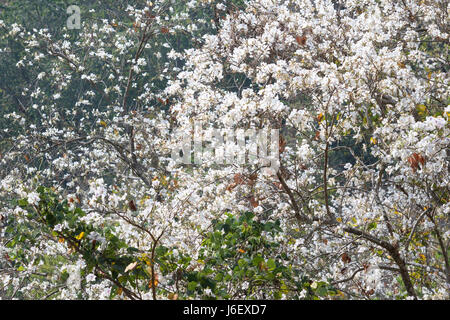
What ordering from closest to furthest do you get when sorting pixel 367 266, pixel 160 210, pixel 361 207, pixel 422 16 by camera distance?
pixel 367 266 < pixel 160 210 < pixel 361 207 < pixel 422 16

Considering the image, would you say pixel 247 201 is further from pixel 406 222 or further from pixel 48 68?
pixel 48 68

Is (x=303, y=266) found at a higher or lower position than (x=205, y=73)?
lower

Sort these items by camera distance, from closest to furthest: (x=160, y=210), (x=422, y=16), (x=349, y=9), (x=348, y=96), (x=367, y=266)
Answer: (x=367, y=266) → (x=348, y=96) → (x=160, y=210) → (x=422, y=16) → (x=349, y=9)

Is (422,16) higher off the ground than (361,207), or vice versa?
(422,16)

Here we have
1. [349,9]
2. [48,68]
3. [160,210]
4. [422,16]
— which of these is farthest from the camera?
[48,68]

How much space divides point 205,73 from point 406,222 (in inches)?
108

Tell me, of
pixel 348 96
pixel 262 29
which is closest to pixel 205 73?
pixel 262 29

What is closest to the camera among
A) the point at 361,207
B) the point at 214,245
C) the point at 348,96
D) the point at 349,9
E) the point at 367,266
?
the point at 214,245

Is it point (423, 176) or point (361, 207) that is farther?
point (361, 207)

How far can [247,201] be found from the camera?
5035 millimetres

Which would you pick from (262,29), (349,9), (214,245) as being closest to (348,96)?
(214,245)

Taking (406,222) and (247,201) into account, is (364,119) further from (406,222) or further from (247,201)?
(247,201)

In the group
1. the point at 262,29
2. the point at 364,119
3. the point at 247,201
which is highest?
the point at 262,29

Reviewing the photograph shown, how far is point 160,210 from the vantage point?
194 inches
